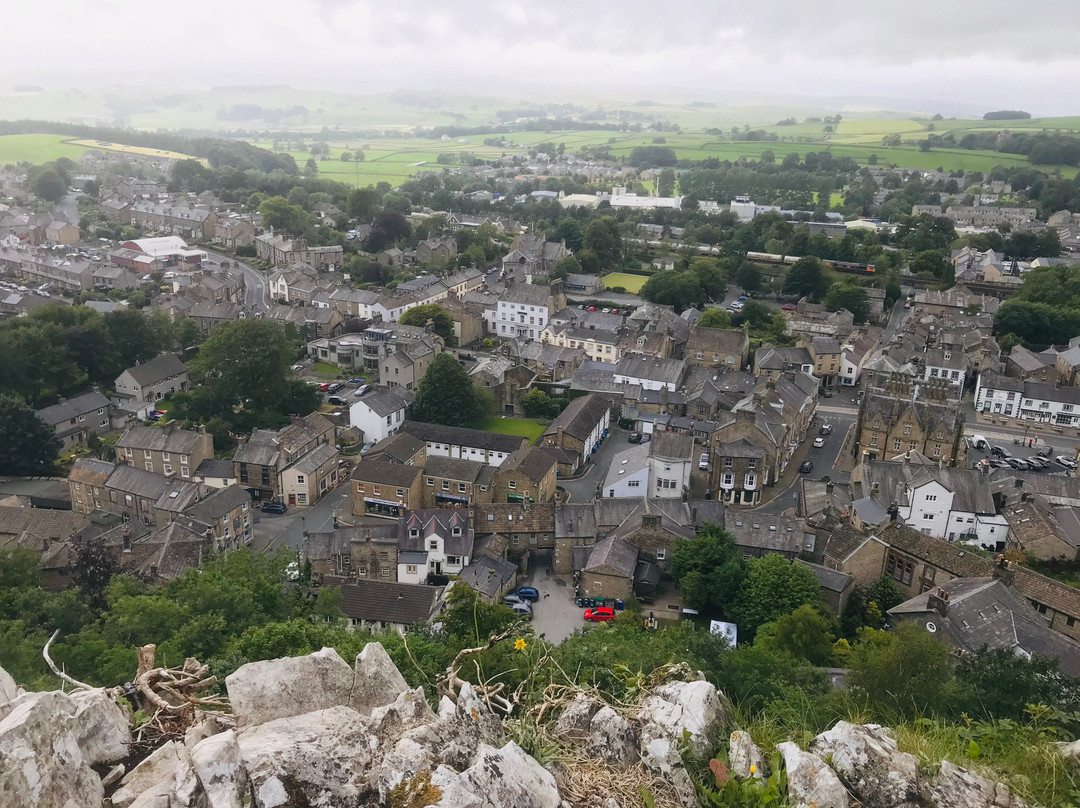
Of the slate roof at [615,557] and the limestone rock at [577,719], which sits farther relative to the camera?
the slate roof at [615,557]

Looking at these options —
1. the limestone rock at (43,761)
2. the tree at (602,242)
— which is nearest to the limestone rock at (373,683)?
the limestone rock at (43,761)

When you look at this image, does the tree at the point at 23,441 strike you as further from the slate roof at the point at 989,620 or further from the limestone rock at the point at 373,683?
the slate roof at the point at 989,620

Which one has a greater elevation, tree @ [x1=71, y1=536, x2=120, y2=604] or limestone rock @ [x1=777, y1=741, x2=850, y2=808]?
limestone rock @ [x1=777, y1=741, x2=850, y2=808]

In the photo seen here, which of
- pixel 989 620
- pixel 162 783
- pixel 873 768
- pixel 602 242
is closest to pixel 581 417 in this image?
pixel 989 620

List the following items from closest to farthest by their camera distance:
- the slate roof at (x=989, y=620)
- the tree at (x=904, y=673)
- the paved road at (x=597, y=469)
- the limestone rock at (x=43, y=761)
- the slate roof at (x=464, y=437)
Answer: the limestone rock at (x=43, y=761)
the tree at (x=904, y=673)
the slate roof at (x=989, y=620)
the paved road at (x=597, y=469)
the slate roof at (x=464, y=437)

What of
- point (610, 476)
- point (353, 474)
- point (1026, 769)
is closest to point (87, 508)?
point (353, 474)

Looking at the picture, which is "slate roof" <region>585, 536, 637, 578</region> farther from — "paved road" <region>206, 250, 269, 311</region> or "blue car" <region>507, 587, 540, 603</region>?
"paved road" <region>206, 250, 269, 311</region>

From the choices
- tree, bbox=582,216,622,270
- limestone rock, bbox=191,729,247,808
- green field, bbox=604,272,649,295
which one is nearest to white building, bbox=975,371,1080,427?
green field, bbox=604,272,649,295
